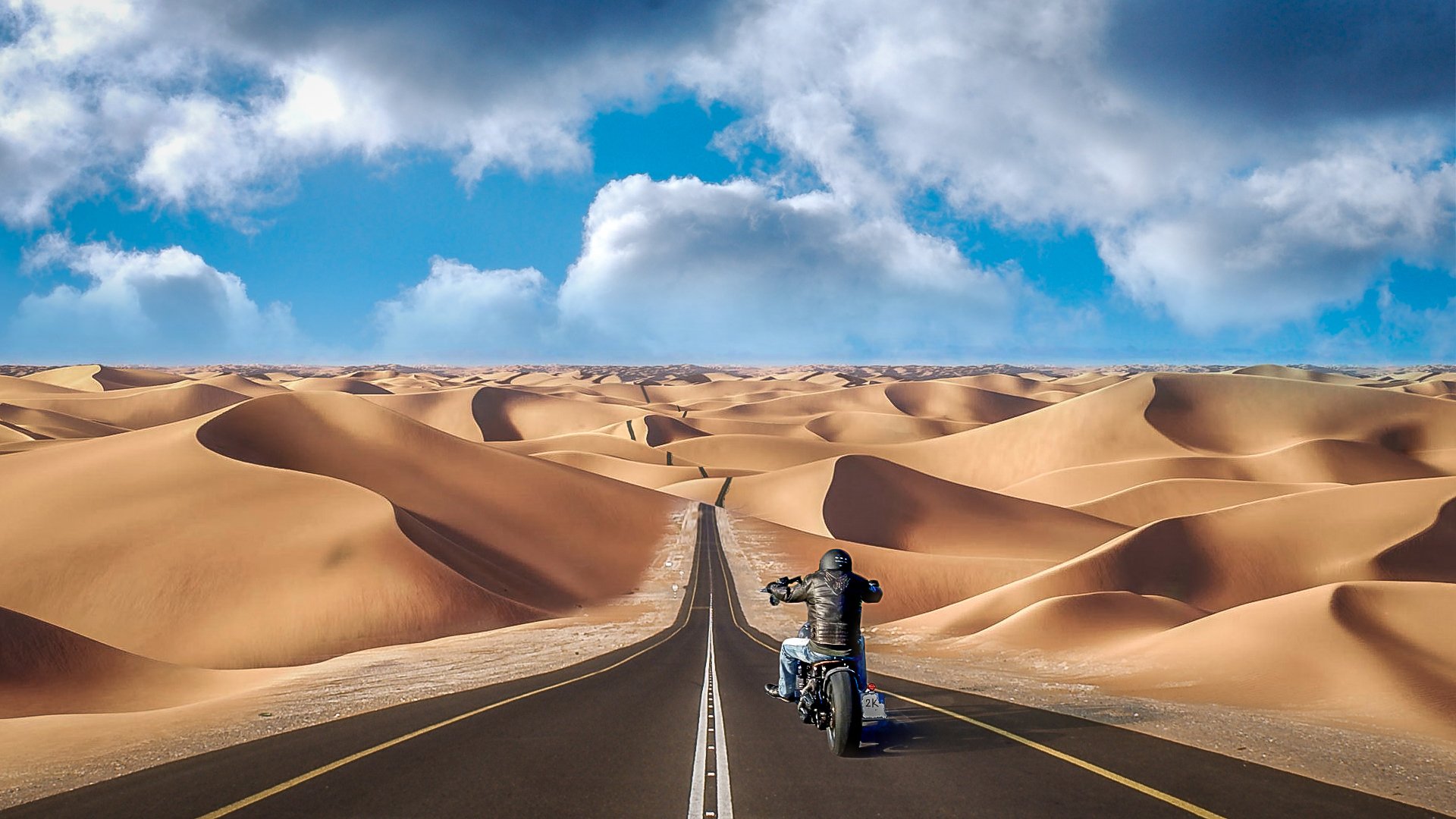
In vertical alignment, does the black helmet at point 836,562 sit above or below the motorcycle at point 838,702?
above

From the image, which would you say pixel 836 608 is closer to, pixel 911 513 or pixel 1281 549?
pixel 1281 549

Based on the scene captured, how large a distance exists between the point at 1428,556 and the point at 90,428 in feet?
524

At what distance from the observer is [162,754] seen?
35.4 ft

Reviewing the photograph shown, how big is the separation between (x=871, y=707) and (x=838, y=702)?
54cm

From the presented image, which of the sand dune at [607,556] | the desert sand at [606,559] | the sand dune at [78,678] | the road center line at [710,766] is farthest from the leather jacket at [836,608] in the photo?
the sand dune at [78,678]

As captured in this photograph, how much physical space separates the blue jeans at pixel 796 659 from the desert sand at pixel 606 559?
10799 millimetres

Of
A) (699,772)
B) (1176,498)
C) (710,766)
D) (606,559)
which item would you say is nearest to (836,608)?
(710,766)

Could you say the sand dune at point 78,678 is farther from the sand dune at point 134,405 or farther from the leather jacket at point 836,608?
the sand dune at point 134,405

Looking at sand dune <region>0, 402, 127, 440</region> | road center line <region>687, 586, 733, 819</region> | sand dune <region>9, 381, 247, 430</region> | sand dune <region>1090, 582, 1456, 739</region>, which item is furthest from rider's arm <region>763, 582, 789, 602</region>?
sand dune <region>9, 381, 247, 430</region>

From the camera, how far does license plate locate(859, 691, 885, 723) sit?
9586 millimetres

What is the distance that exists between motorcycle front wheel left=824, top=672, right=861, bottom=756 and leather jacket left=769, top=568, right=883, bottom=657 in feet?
1.25

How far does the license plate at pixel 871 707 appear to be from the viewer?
9.59 metres

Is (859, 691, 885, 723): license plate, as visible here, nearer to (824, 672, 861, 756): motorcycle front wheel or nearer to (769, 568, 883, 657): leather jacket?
(824, 672, 861, 756): motorcycle front wheel

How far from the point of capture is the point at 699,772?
8.92m
